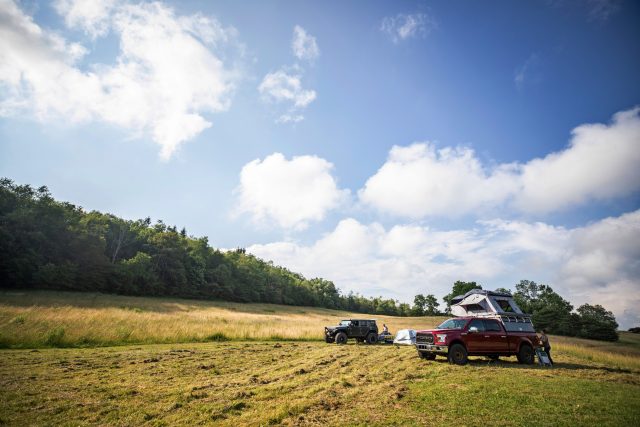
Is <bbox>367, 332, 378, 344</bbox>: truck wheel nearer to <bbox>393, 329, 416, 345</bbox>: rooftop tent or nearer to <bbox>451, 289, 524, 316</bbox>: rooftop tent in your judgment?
<bbox>393, 329, 416, 345</bbox>: rooftop tent

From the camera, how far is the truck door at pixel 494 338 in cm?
1480

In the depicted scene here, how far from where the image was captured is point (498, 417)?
6.61m

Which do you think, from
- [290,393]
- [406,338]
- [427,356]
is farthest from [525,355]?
[290,393]

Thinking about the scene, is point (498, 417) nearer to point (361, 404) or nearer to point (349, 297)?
point (361, 404)

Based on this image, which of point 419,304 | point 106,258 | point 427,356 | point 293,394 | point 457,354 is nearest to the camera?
point 293,394

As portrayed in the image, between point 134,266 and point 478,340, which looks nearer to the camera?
point 478,340

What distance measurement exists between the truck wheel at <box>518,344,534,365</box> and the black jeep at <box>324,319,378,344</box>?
11602 mm

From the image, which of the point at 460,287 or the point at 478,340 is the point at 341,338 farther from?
the point at 460,287

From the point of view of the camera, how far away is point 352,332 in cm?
2534

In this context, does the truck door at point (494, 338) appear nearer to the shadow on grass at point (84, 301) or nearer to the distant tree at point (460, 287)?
the shadow on grass at point (84, 301)

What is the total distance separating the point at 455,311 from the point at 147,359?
2325cm

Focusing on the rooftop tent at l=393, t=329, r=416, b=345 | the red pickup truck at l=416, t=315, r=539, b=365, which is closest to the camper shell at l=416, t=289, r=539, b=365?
the red pickup truck at l=416, t=315, r=539, b=365

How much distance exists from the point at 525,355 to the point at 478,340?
2975mm

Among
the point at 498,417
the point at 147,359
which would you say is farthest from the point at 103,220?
the point at 498,417
